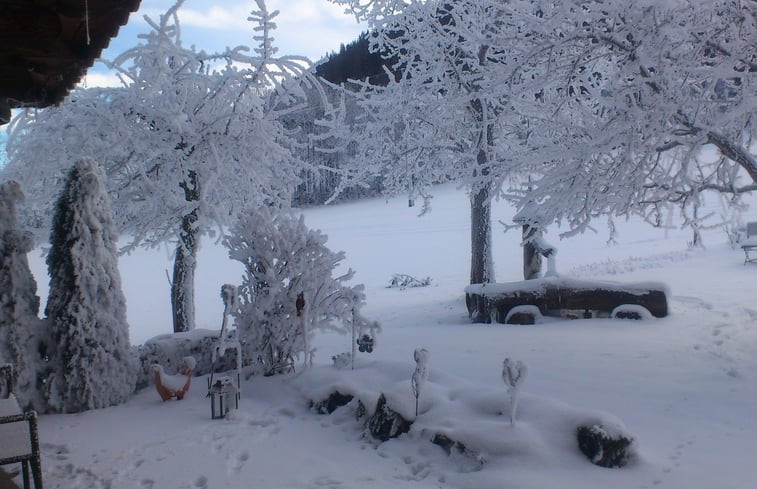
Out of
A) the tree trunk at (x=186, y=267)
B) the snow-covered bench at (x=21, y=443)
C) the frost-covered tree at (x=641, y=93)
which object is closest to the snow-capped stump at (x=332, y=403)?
the snow-covered bench at (x=21, y=443)

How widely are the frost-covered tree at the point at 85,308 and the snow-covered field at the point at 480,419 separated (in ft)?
0.94

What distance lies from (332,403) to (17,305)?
3744mm

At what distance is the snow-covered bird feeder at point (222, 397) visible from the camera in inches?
220

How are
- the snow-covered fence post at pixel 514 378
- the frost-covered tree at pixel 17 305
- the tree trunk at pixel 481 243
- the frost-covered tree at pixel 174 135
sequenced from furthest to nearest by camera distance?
the tree trunk at pixel 481 243 < the frost-covered tree at pixel 174 135 < the frost-covered tree at pixel 17 305 < the snow-covered fence post at pixel 514 378

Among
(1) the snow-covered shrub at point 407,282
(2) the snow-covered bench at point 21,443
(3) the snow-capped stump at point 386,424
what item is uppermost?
(1) the snow-covered shrub at point 407,282

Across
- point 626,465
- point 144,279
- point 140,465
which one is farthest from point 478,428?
point 144,279

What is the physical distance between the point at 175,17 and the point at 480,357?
320 inches

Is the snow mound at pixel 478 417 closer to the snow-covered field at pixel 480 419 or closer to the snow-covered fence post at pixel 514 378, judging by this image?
the snow-covered field at pixel 480 419

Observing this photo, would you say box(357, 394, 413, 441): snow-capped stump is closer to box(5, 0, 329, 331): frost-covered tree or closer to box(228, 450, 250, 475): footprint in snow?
box(228, 450, 250, 475): footprint in snow

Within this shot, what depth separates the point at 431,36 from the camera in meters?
12.7

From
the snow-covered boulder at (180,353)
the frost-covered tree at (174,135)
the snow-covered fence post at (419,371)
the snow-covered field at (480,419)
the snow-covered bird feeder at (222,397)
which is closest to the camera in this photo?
the snow-covered field at (480,419)

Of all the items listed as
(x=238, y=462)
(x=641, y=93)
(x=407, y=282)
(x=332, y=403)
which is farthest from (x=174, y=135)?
(x=407, y=282)

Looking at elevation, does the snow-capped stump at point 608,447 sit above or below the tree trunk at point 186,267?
below

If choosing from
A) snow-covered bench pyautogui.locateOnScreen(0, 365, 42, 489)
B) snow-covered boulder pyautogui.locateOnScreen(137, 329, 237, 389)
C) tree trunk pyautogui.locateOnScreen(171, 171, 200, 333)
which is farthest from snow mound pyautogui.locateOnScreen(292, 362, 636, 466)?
tree trunk pyautogui.locateOnScreen(171, 171, 200, 333)
